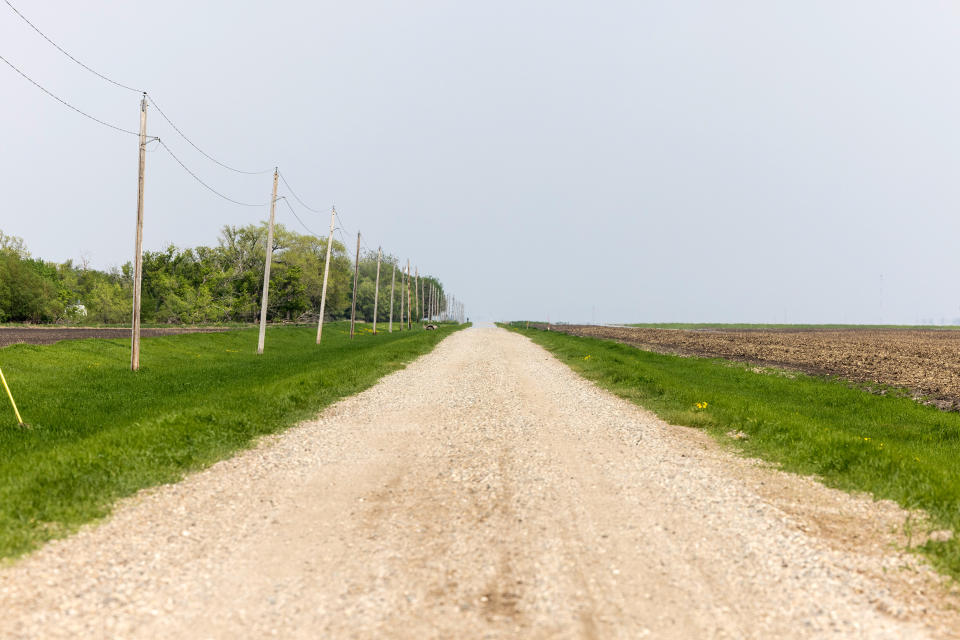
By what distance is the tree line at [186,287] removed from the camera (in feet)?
218

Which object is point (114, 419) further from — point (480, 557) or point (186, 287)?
point (186, 287)

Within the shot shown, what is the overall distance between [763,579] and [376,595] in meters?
3.63

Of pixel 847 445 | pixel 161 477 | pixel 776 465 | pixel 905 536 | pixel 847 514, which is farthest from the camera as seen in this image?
pixel 847 445

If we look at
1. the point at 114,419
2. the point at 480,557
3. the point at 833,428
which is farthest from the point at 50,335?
the point at 833,428

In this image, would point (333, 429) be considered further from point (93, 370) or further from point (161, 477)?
point (93, 370)

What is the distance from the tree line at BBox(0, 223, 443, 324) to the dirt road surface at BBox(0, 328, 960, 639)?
72800mm

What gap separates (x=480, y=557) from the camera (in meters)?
5.61

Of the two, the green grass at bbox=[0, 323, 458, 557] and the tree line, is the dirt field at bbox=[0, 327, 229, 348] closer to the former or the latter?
the green grass at bbox=[0, 323, 458, 557]

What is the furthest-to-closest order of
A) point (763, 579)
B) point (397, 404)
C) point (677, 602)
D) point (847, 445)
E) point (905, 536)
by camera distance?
point (397, 404), point (847, 445), point (905, 536), point (763, 579), point (677, 602)

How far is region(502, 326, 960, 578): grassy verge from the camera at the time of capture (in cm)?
785

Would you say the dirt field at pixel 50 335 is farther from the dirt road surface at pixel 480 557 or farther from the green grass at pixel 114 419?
the dirt road surface at pixel 480 557

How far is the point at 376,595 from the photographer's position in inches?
191

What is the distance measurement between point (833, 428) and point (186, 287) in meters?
75.5

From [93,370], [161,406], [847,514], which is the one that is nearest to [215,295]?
[93,370]
